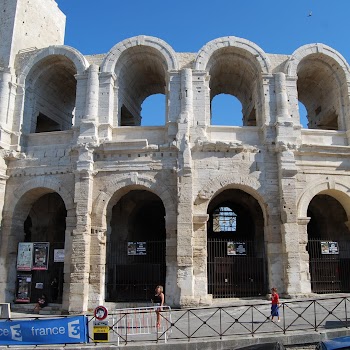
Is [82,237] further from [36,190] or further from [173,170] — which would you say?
[173,170]

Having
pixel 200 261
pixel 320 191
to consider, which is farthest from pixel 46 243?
pixel 320 191

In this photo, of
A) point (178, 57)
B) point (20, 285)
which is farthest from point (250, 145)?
point (20, 285)

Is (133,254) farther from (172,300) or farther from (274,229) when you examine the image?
(274,229)

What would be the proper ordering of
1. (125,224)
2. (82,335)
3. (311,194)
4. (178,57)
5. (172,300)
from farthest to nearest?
(125,224) < (178,57) < (311,194) < (172,300) < (82,335)

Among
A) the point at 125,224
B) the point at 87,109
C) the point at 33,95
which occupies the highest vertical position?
the point at 33,95

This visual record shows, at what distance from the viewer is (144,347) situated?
27.5 ft

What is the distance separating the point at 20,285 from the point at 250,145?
9466 mm

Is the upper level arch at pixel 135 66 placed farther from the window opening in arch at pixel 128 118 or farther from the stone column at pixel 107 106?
the stone column at pixel 107 106

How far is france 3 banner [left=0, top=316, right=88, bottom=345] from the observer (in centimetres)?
816

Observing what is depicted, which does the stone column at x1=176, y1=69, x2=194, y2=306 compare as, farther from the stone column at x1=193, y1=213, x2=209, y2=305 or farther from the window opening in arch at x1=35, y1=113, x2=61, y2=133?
the window opening in arch at x1=35, y1=113, x2=61, y2=133

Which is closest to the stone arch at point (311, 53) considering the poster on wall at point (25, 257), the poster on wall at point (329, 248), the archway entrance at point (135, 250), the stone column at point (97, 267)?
the poster on wall at point (329, 248)

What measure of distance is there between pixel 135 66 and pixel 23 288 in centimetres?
931

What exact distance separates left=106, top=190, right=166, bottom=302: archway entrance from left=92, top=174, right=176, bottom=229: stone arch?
1.16 metres

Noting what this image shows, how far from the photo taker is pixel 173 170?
14078 millimetres
